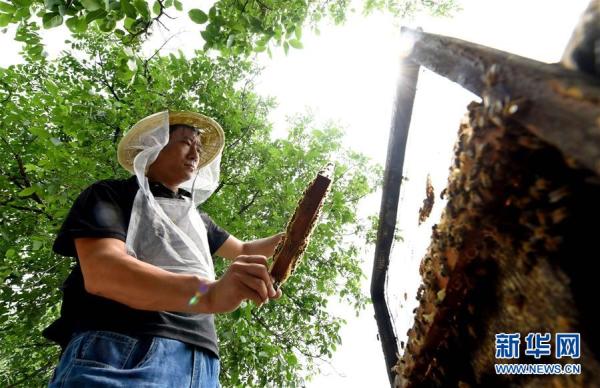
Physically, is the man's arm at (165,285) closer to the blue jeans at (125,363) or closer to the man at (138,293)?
the man at (138,293)

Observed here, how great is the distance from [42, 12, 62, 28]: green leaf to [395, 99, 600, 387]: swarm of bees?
344 centimetres

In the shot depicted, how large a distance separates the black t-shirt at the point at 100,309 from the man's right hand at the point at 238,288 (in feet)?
1.88

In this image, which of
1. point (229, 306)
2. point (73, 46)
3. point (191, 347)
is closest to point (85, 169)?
point (191, 347)

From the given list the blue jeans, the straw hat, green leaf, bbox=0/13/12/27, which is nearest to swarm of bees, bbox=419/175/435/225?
the blue jeans

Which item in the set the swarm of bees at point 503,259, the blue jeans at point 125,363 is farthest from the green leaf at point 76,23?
the swarm of bees at point 503,259

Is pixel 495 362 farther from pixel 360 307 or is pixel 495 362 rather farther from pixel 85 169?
pixel 360 307

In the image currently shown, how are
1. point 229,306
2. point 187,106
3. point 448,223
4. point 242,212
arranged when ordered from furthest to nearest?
point 242,212, point 187,106, point 229,306, point 448,223

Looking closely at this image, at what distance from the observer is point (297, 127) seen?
37.2 ft

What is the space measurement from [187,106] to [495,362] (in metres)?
8.24

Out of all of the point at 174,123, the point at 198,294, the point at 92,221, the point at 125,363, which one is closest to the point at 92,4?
the point at 174,123

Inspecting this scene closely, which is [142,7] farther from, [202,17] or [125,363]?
[125,363]

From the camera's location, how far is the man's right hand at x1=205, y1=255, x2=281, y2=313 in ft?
5.82

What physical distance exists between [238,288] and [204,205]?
21.3 feet

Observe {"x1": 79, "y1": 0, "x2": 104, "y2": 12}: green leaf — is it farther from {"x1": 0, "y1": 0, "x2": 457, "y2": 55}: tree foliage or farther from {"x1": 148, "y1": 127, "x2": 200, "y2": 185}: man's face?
{"x1": 148, "y1": 127, "x2": 200, "y2": 185}: man's face
